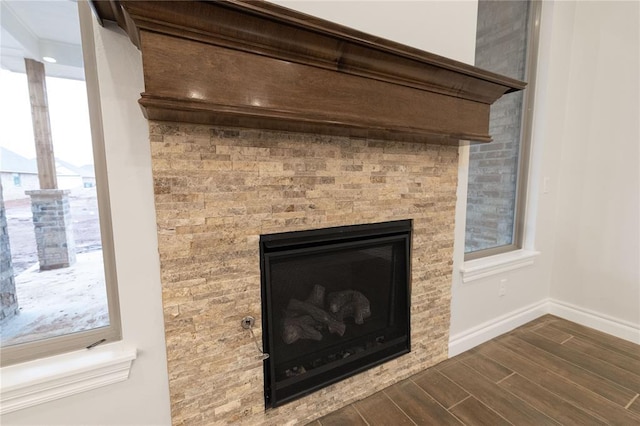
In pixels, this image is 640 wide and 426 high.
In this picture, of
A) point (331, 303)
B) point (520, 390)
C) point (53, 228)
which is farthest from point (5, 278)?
point (520, 390)

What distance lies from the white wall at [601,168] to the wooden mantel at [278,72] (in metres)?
1.62

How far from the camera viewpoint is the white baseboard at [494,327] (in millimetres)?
1985

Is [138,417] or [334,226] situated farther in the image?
[334,226]

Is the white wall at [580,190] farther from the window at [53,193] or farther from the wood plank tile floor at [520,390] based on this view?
the window at [53,193]

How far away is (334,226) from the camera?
1395 mm

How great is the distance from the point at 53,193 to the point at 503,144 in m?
2.78

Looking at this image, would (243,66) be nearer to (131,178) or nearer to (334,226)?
(131,178)

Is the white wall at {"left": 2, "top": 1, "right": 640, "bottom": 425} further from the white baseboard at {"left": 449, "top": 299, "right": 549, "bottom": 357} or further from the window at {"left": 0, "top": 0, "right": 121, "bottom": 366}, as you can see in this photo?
the window at {"left": 0, "top": 0, "right": 121, "bottom": 366}

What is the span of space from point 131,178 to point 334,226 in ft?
2.72

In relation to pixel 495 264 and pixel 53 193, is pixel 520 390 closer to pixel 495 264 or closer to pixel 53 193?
pixel 495 264

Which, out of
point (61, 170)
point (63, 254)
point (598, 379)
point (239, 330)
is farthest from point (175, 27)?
point (598, 379)

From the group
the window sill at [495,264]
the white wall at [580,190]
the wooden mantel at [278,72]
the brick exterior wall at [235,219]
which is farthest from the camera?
the white wall at [580,190]

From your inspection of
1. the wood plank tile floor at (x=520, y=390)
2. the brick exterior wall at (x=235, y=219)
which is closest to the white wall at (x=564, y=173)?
the brick exterior wall at (x=235, y=219)

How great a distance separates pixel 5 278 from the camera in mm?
998
